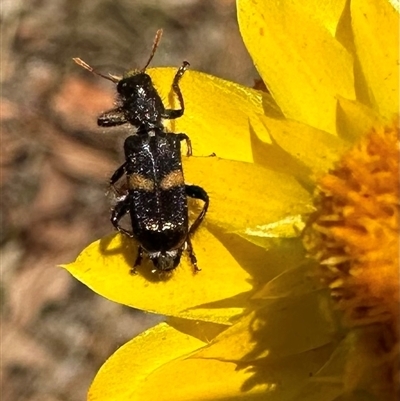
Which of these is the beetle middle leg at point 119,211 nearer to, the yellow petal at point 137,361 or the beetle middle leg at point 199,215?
the beetle middle leg at point 199,215

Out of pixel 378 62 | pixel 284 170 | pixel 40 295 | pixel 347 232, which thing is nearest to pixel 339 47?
pixel 378 62

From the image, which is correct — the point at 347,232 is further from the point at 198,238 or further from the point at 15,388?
the point at 15,388

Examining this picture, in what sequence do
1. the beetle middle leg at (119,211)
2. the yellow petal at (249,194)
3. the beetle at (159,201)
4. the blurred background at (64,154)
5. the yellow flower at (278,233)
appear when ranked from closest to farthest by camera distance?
the yellow flower at (278,233)
the yellow petal at (249,194)
the beetle at (159,201)
the beetle middle leg at (119,211)
the blurred background at (64,154)

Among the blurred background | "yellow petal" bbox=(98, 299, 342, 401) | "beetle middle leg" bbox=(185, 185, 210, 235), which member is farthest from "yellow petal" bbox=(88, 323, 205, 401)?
the blurred background

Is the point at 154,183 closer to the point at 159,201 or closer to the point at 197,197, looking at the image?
the point at 159,201

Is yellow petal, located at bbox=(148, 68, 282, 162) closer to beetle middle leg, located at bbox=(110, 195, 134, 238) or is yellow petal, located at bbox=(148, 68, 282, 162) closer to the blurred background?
beetle middle leg, located at bbox=(110, 195, 134, 238)

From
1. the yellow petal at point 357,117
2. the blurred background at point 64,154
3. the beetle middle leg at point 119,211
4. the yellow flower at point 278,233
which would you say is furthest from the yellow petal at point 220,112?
the blurred background at point 64,154
